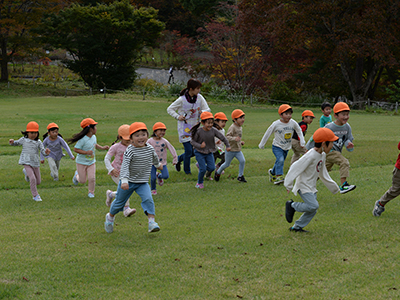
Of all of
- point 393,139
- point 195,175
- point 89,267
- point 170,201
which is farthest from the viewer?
point 393,139

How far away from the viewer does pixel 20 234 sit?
251 inches

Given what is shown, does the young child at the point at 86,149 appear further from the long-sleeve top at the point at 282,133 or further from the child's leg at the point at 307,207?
the child's leg at the point at 307,207

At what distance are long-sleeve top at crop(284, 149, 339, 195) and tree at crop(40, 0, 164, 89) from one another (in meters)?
36.9

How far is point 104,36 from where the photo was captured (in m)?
41.7

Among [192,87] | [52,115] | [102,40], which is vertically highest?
[102,40]

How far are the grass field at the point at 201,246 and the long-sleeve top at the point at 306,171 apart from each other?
72cm

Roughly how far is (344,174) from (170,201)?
3.54 m

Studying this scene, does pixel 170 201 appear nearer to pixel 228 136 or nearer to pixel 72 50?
pixel 228 136

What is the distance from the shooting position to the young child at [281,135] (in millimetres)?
9406

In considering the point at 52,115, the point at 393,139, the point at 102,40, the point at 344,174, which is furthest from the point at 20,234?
the point at 102,40

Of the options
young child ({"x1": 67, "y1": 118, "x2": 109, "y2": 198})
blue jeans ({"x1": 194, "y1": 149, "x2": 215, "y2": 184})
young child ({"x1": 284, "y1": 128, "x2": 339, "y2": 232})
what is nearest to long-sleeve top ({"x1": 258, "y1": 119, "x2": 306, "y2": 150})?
blue jeans ({"x1": 194, "y1": 149, "x2": 215, "y2": 184})

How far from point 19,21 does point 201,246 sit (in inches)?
1713

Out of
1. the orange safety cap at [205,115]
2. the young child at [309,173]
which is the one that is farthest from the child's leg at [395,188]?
the orange safety cap at [205,115]

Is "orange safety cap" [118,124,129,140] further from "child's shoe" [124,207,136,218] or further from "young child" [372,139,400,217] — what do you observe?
"young child" [372,139,400,217]
